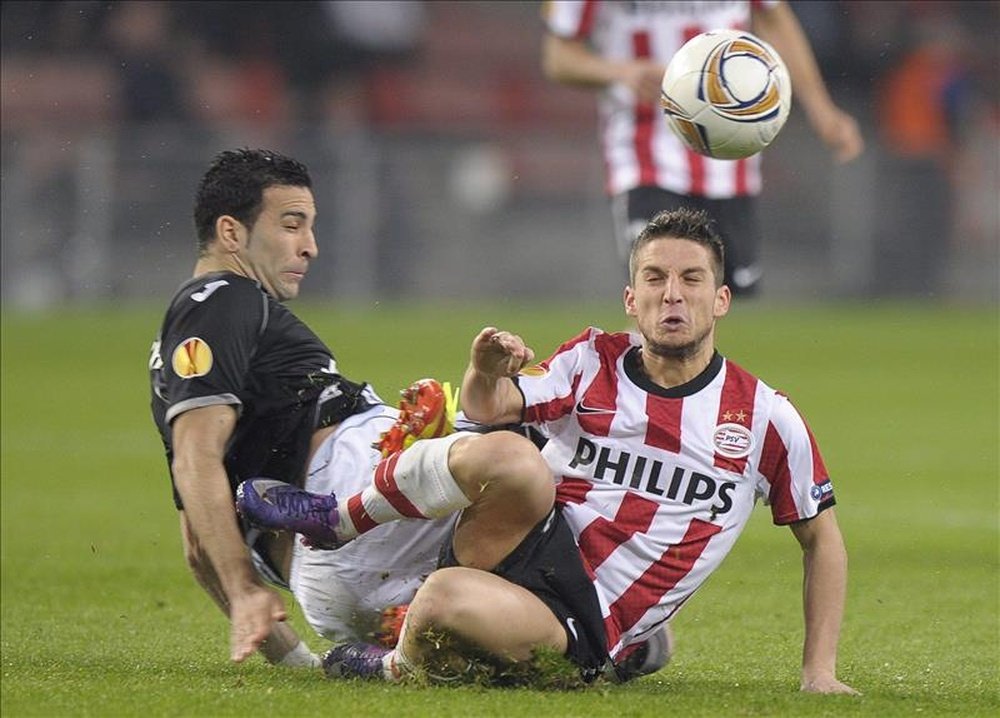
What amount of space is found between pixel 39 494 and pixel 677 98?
4528mm

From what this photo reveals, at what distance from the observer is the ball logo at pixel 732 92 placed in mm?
6957

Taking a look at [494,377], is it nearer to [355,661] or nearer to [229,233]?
[355,661]

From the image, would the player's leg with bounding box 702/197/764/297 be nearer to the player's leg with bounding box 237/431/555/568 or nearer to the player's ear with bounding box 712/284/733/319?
the player's ear with bounding box 712/284/733/319

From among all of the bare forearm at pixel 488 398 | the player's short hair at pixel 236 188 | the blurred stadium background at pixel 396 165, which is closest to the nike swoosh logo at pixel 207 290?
the player's short hair at pixel 236 188

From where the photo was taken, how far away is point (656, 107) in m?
8.53

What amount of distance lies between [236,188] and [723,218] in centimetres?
339

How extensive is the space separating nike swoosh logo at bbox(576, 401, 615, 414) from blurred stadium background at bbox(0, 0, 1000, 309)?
14.3 m

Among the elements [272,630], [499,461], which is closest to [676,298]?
[499,461]

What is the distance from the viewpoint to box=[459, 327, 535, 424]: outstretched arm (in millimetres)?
4918

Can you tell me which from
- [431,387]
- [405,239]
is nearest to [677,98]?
[431,387]

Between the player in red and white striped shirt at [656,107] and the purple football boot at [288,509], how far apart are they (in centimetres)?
350

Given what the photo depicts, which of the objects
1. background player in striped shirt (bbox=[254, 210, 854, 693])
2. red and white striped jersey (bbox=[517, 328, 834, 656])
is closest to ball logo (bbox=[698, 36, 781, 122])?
background player in striped shirt (bbox=[254, 210, 854, 693])

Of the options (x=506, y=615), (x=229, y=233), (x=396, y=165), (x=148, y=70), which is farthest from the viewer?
(x=148, y=70)

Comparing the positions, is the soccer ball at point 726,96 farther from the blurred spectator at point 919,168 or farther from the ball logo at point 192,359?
the blurred spectator at point 919,168
